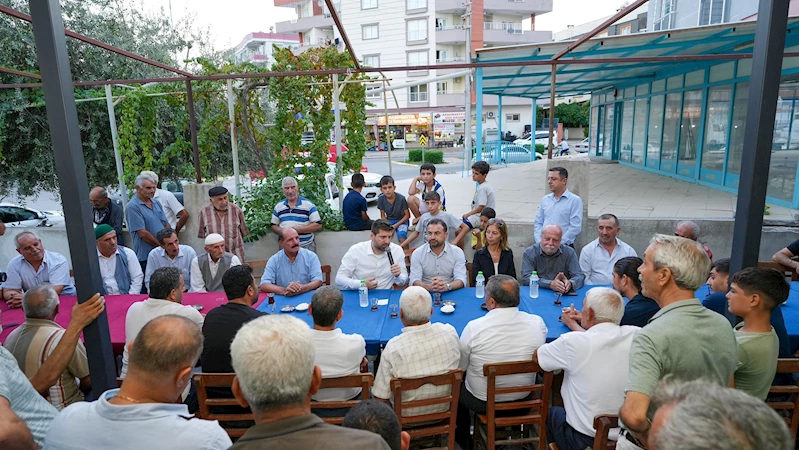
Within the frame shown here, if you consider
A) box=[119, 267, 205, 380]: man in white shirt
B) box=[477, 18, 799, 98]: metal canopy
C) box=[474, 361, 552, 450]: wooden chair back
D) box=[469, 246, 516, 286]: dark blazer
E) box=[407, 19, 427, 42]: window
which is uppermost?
box=[407, 19, 427, 42]: window

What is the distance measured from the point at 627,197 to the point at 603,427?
805cm

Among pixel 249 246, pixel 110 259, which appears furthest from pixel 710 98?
pixel 110 259

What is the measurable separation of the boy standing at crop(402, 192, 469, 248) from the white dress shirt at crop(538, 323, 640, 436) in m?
3.15

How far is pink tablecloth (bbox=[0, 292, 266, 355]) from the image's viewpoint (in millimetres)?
3584

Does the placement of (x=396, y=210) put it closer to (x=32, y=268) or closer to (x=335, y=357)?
(x=335, y=357)

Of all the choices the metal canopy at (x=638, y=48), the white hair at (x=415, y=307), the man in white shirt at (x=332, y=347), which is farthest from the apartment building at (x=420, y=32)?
the man in white shirt at (x=332, y=347)

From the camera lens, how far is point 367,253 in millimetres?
4719

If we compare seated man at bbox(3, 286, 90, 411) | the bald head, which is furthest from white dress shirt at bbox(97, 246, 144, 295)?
the bald head

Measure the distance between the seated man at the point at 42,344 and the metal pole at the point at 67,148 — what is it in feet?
2.23

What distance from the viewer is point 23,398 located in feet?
6.64

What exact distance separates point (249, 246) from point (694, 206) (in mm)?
7515

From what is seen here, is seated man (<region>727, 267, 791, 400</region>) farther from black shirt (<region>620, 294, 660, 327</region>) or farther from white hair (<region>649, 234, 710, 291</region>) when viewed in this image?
black shirt (<region>620, 294, 660, 327</region>)

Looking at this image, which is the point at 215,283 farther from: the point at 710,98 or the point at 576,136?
the point at 576,136

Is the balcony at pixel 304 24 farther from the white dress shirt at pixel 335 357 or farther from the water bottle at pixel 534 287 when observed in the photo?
the white dress shirt at pixel 335 357
